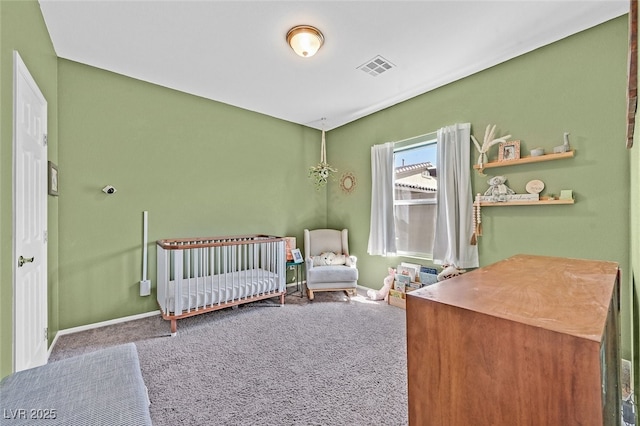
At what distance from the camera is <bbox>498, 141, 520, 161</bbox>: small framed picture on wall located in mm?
2536

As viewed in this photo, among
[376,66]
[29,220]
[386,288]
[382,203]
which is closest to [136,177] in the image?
[29,220]

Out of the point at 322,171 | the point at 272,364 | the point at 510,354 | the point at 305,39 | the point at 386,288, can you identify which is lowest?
the point at 272,364

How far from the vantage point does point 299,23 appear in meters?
2.19

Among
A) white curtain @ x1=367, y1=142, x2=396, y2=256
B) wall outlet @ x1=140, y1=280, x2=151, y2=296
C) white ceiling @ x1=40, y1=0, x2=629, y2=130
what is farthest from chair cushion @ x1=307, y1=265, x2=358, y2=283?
white ceiling @ x1=40, y1=0, x2=629, y2=130

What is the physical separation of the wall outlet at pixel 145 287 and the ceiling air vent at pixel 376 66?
3293 millimetres

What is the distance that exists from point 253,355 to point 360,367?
34.7 inches

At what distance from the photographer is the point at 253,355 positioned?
2240mm

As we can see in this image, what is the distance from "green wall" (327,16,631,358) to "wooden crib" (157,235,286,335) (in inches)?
94.9

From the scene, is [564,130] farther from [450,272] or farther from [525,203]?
[450,272]

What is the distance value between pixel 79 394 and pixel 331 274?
9.07 feet

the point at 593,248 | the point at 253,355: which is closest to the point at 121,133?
the point at 253,355

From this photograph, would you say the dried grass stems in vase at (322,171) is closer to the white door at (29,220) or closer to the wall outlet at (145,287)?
the wall outlet at (145,287)

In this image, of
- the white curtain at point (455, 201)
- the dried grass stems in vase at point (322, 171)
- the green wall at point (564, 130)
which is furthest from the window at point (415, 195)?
the dried grass stems in vase at point (322, 171)

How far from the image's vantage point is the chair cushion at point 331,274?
3.59 metres
